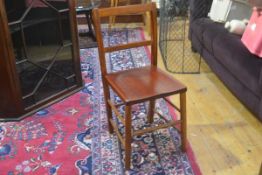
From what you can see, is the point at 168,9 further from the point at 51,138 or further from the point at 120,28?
the point at 51,138

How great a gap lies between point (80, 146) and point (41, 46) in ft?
2.80

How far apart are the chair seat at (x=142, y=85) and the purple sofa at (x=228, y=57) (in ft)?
1.75

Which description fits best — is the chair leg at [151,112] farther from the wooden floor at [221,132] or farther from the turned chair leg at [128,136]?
the turned chair leg at [128,136]

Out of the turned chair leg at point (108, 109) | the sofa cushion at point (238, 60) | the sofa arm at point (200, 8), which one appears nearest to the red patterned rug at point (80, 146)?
the turned chair leg at point (108, 109)

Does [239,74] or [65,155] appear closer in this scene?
[65,155]

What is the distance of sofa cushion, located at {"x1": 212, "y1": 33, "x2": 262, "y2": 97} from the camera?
1773 millimetres

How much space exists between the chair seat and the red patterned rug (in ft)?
1.30

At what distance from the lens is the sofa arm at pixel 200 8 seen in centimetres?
279

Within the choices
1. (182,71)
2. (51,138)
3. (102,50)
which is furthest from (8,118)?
(182,71)

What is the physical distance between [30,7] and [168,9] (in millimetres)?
1590

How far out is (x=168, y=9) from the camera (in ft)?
10.3

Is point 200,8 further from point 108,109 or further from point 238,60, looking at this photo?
point 108,109

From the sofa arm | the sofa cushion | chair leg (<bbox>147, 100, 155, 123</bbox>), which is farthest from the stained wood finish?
the sofa arm

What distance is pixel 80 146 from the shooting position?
1.76 m
